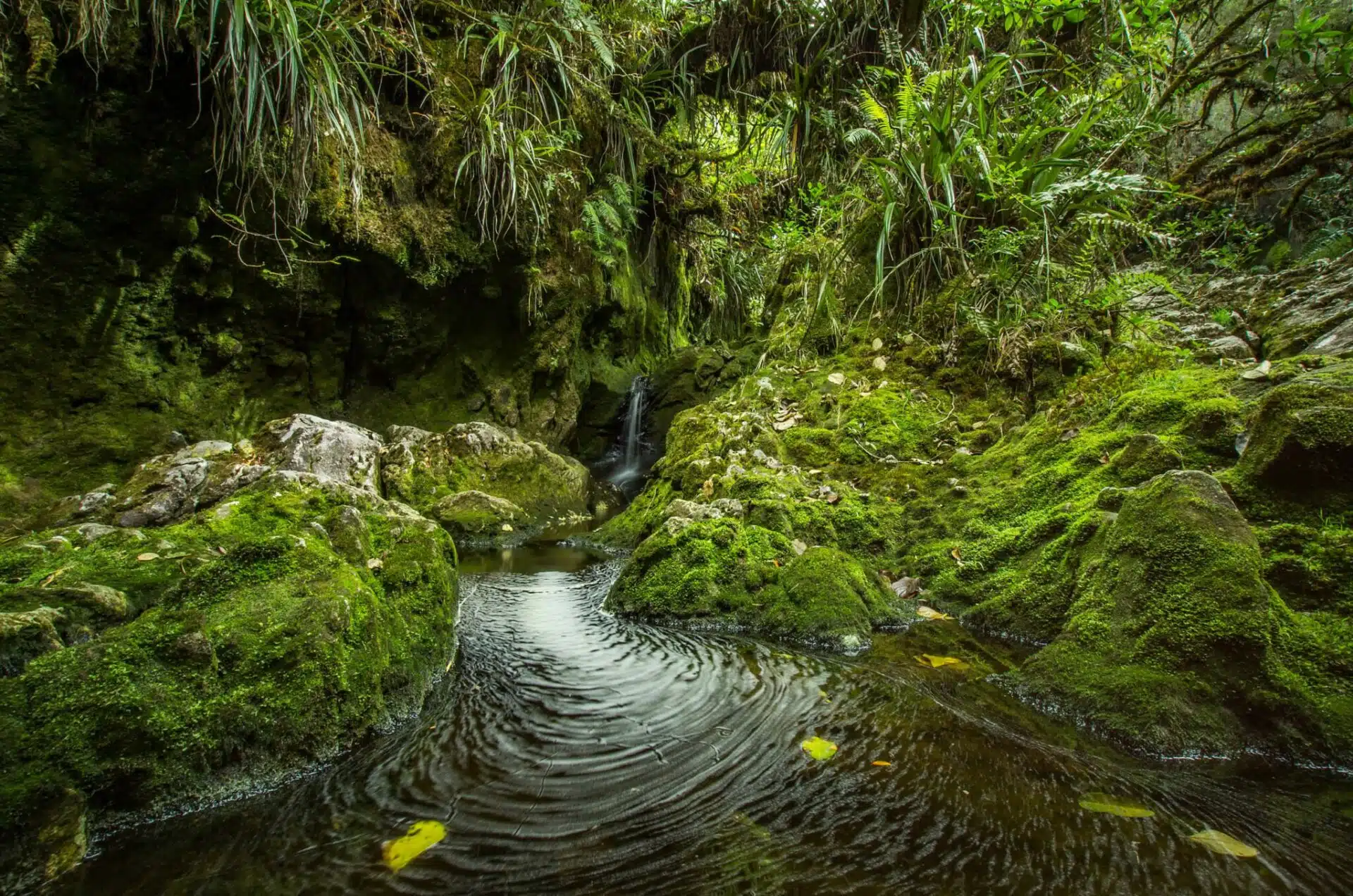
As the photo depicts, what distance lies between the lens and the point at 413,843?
4.29 feet

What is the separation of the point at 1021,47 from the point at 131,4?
690 centimetres

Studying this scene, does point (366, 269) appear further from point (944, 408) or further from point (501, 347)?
point (944, 408)

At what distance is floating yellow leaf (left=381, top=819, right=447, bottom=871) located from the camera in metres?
1.26

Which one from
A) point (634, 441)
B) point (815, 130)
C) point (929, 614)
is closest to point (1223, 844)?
point (929, 614)

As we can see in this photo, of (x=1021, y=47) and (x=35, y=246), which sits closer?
(x=35, y=246)

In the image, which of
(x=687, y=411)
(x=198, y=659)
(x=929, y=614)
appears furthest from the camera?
(x=687, y=411)

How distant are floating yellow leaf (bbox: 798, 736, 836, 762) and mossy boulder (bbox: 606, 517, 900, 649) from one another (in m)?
0.80

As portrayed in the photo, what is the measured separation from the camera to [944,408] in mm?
4438

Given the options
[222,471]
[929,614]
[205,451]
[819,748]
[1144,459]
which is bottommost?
[819,748]

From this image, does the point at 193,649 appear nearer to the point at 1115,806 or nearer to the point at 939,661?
the point at 1115,806

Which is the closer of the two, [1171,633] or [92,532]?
[1171,633]

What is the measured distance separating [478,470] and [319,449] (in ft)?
6.47

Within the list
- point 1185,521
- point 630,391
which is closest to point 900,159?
point 1185,521

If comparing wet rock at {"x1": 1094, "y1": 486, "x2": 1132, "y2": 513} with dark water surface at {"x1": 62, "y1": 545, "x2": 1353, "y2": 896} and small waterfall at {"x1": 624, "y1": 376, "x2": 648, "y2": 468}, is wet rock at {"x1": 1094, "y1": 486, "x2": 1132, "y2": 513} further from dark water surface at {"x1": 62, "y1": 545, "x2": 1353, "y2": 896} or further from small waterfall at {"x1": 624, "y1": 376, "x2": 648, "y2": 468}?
small waterfall at {"x1": 624, "y1": 376, "x2": 648, "y2": 468}
